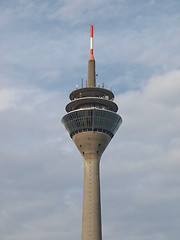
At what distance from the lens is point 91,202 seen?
359 ft

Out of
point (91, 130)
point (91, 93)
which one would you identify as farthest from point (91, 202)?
point (91, 93)

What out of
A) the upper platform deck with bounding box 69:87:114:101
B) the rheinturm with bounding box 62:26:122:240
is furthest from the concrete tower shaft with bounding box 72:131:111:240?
the upper platform deck with bounding box 69:87:114:101

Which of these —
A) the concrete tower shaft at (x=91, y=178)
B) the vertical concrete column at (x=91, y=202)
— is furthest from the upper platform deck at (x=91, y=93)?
the vertical concrete column at (x=91, y=202)

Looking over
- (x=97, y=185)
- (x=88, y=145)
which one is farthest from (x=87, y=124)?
(x=97, y=185)

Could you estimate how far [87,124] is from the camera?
11638 cm

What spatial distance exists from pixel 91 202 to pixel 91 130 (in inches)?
792

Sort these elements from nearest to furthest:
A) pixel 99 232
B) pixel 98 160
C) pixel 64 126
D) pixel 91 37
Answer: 1. pixel 99 232
2. pixel 98 160
3. pixel 64 126
4. pixel 91 37

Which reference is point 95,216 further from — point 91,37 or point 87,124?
point 91,37

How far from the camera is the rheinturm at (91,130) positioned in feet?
357

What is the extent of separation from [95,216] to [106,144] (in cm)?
2116

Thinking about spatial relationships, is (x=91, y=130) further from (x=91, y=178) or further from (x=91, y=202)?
(x=91, y=202)

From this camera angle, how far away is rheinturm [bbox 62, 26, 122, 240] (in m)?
109

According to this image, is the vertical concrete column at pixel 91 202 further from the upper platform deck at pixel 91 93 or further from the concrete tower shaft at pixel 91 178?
the upper platform deck at pixel 91 93

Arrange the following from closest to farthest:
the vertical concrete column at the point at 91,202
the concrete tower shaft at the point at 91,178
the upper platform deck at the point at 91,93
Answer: the vertical concrete column at the point at 91,202 < the concrete tower shaft at the point at 91,178 < the upper platform deck at the point at 91,93
